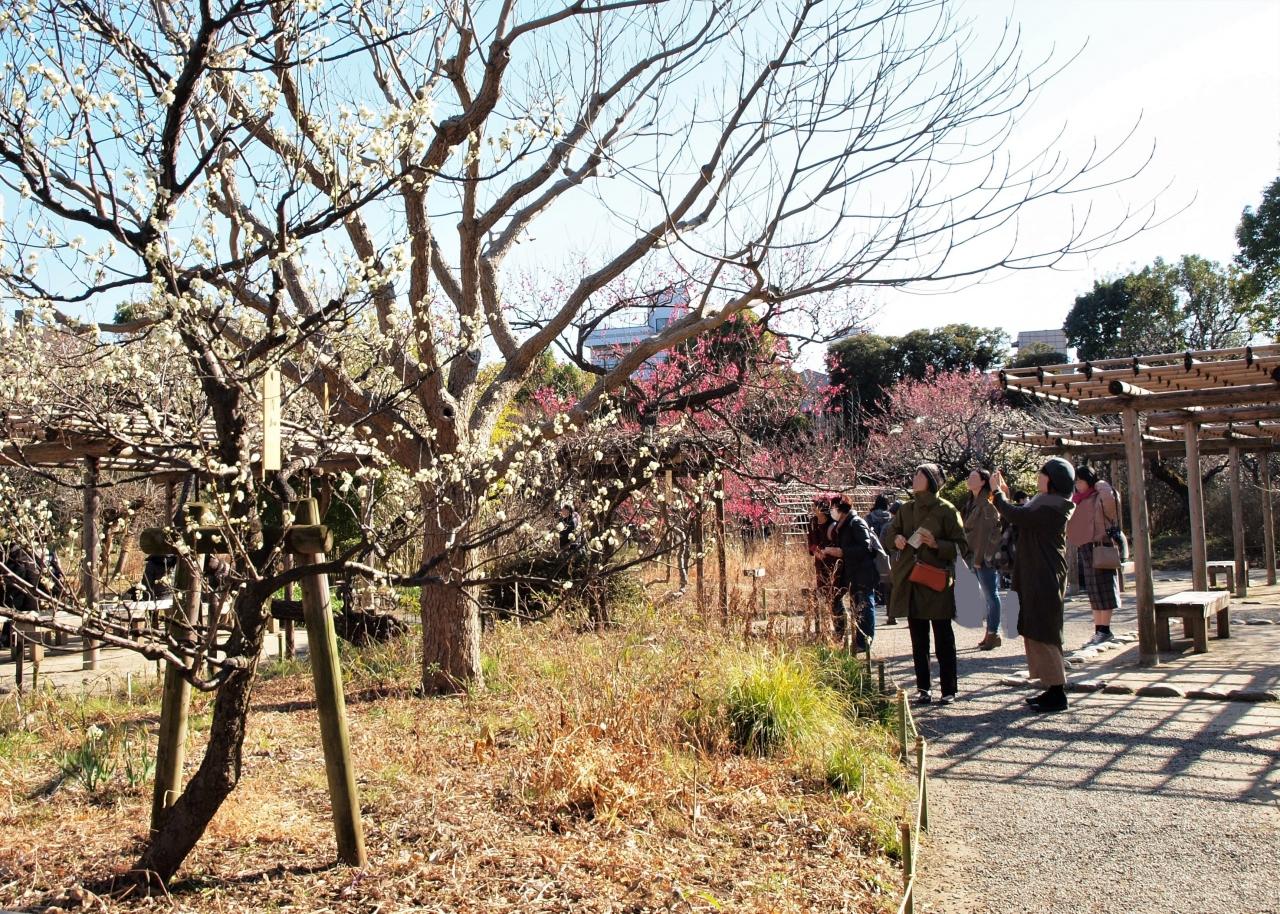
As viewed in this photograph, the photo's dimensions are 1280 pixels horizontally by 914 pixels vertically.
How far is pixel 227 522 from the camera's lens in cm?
334

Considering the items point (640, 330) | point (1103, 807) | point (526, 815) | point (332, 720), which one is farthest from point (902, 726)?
point (640, 330)

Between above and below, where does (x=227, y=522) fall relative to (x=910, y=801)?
above

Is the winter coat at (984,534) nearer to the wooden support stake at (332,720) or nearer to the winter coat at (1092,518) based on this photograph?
the winter coat at (1092,518)

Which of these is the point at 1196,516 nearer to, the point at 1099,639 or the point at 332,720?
the point at 1099,639

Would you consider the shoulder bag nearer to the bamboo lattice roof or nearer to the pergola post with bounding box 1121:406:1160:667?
the pergola post with bounding box 1121:406:1160:667

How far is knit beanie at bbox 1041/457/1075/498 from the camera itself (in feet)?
23.6

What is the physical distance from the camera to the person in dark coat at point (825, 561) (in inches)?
347

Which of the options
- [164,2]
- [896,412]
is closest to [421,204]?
[164,2]

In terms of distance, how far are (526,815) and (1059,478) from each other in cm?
461

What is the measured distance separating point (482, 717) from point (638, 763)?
1.95 metres

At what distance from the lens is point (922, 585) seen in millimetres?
7418

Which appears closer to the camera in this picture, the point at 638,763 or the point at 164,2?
the point at 164,2

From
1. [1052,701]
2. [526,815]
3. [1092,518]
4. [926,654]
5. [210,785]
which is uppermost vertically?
[1092,518]

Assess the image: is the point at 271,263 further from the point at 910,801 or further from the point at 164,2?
the point at 910,801
